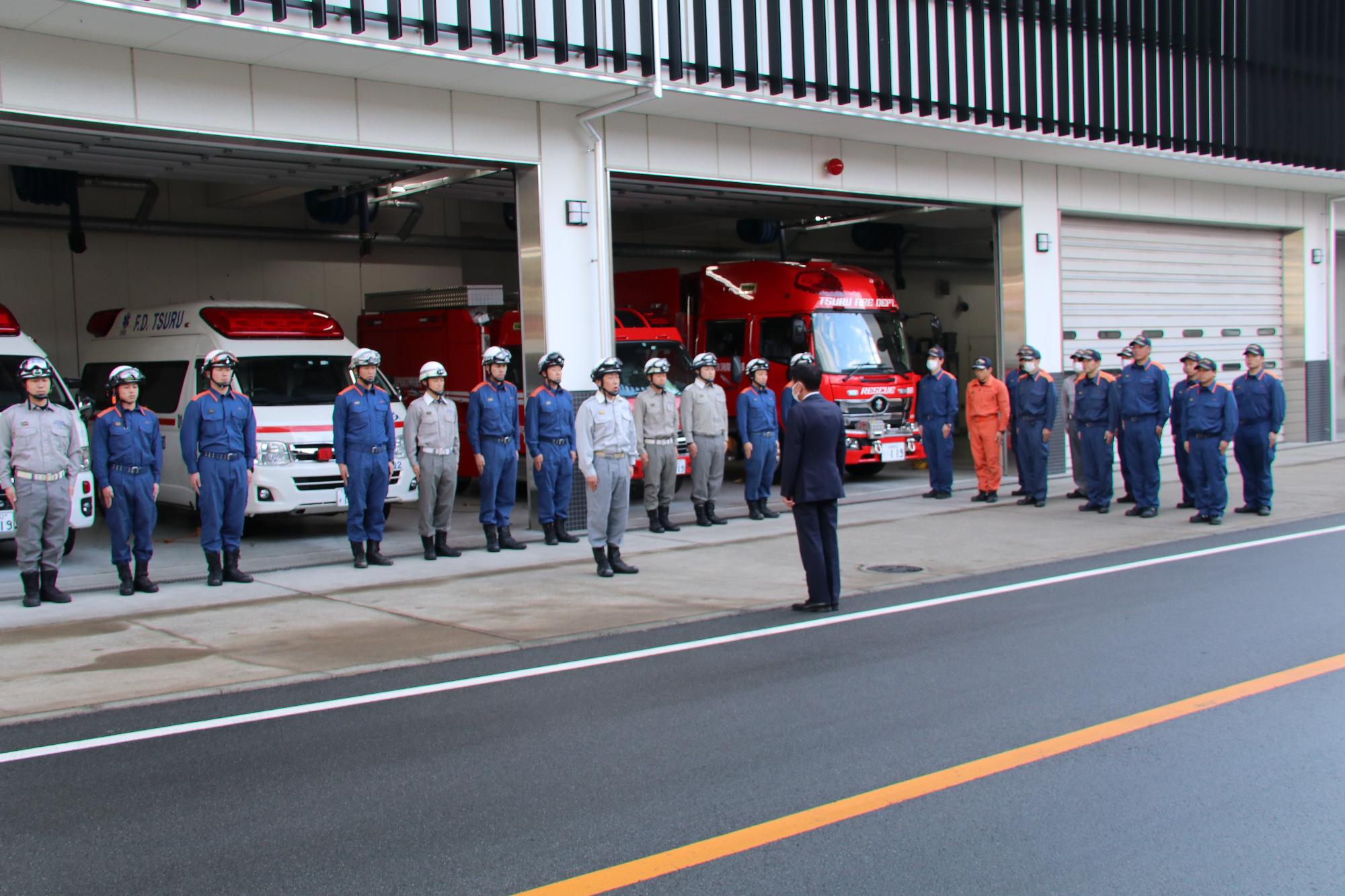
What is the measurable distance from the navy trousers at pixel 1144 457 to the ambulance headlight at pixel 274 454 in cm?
919

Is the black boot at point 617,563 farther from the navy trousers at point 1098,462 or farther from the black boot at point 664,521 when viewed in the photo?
the navy trousers at point 1098,462

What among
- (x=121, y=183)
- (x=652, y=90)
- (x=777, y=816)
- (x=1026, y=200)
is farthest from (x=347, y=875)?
Result: (x=1026, y=200)

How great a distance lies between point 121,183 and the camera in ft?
54.5

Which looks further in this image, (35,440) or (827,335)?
(827,335)

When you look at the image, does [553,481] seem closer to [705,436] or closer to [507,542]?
[507,542]

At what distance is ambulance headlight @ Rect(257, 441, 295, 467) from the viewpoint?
1238 cm

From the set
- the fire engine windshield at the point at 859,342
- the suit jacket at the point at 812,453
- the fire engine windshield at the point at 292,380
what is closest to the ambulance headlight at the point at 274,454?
the fire engine windshield at the point at 292,380

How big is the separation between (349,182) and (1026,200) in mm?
9706

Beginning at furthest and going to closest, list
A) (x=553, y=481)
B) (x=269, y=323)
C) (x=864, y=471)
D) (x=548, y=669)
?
(x=864, y=471), (x=269, y=323), (x=553, y=481), (x=548, y=669)

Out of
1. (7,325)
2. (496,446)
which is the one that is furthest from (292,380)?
(7,325)

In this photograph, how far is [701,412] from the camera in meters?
14.2

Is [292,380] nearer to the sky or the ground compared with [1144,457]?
nearer to the sky

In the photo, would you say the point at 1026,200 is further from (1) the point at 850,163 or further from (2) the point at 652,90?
(2) the point at 652,90

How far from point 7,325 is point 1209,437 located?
12133 millimetres
